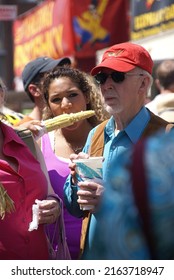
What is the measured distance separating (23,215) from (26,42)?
50.1ft

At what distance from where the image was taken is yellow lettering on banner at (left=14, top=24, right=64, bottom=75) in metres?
15.3

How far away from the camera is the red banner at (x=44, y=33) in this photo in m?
14.7

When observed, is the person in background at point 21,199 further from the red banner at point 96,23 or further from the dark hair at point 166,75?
the red banner at point 96,23

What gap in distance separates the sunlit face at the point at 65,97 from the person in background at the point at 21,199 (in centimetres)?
80

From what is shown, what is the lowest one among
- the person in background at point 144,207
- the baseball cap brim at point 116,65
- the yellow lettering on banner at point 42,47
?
the yellow lettering on banner at point 42,47

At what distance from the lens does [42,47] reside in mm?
16875

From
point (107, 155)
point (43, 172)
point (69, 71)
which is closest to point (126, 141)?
point (107, 155)

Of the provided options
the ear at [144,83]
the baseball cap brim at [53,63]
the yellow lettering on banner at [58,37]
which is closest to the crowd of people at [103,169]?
the ear at [144,83]

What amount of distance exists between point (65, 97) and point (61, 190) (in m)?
0.63

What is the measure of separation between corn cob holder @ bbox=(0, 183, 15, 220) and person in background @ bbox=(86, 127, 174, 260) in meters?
1.41

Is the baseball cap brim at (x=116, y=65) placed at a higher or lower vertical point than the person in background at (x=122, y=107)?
higher

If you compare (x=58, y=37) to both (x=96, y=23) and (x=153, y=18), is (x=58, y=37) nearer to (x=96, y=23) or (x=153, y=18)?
(x=96, y=23)

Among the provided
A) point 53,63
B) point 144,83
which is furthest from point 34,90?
point 144,83
